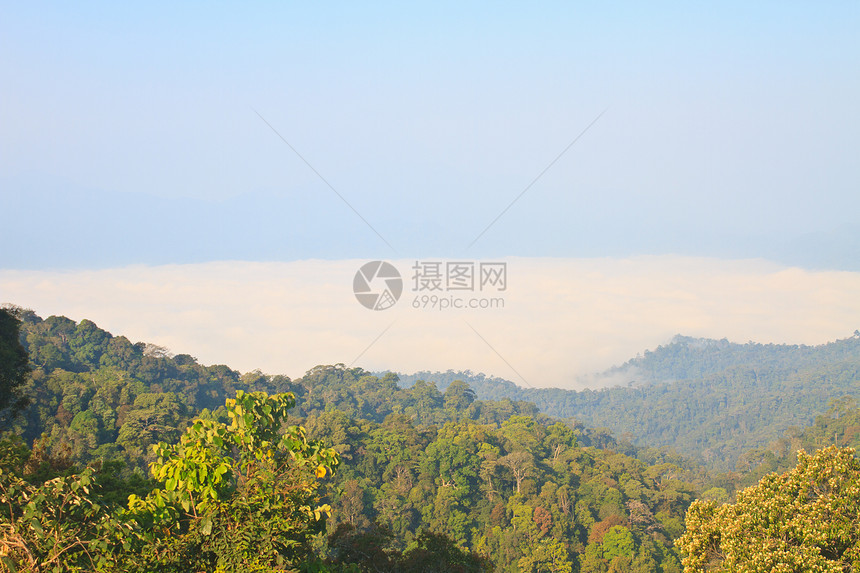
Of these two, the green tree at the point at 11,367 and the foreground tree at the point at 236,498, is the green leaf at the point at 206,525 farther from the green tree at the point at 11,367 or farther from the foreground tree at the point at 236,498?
the green tree at the point at 11,367

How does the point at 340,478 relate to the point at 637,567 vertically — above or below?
above

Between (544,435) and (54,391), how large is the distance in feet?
103

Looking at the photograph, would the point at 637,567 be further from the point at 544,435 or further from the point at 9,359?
the point at 9,359

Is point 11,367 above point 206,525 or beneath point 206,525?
above

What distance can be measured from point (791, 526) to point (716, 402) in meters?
130

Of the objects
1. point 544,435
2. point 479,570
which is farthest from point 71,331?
point 479,570

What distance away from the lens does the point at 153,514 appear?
7.00m

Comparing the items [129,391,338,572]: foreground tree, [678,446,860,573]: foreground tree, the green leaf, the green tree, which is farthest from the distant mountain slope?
the green leaf

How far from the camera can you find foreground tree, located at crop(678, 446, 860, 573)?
9.22 meters

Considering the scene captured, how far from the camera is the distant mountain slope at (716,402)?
105312 mm

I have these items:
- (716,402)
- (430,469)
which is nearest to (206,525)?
(430,469)

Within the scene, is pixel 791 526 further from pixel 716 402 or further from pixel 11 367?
pixel 716 402

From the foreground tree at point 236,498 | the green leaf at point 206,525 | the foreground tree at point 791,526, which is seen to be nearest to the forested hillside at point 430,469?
the foreground tree at point 791,526

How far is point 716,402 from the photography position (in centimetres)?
12781
